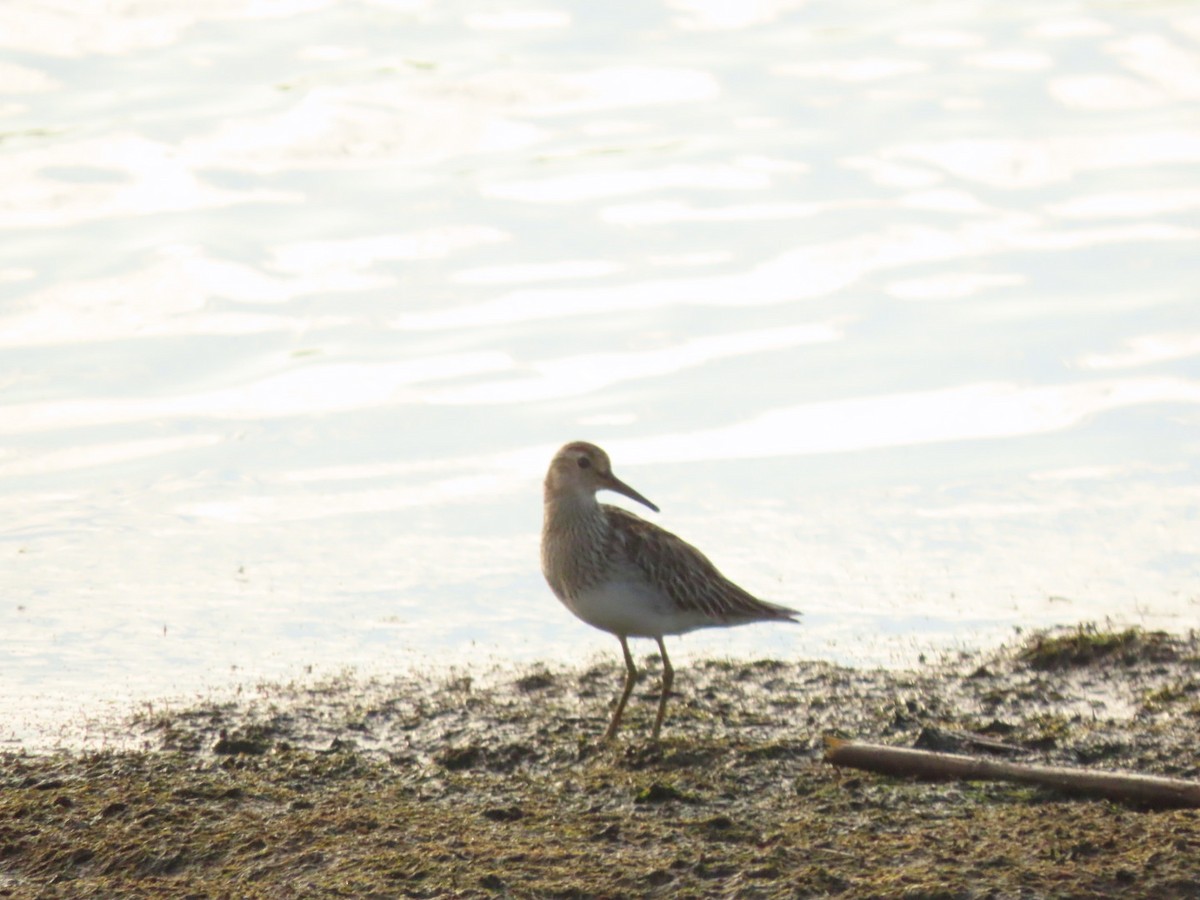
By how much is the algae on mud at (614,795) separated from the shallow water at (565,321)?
2.68 ft

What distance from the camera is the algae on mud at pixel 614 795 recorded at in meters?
5.64

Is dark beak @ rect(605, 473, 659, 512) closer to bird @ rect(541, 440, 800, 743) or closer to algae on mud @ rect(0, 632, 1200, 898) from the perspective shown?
bird @ rect(541, 440, 800, 743)

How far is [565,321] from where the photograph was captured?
42.9 ft

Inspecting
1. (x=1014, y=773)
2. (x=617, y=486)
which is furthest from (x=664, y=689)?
(x=1014, y=773)

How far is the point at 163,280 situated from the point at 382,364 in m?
2.18

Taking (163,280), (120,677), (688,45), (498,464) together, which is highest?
(688,45)

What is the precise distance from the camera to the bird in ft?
26.1

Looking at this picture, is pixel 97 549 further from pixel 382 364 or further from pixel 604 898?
pixel 604 898

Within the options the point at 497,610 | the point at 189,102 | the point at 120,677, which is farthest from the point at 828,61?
the point at 120,677

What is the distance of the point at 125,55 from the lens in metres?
17.5

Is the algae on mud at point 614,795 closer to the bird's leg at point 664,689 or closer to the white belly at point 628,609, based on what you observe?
the bird's leg at point 664,689

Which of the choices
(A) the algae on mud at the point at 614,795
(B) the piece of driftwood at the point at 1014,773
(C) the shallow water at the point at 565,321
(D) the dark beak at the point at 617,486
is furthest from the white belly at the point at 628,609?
(B) the piece of driftwood at the point at 1014,773

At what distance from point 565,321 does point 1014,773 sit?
709 cm

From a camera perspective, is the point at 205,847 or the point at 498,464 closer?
the point at 205,847
